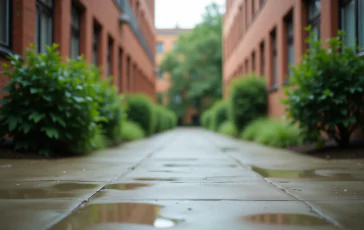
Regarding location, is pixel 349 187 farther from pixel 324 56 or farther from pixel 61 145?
pixel 61 145

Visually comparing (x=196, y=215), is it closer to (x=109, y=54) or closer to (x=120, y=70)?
(x=109, y=54)

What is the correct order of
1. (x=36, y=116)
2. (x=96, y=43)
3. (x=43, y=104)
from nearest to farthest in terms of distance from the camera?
(x=36, y=116) → (x=43, y=104) → (x=96, y=43)

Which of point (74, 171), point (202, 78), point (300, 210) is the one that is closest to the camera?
point (300, 210)

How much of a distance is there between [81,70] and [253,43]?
13.2m

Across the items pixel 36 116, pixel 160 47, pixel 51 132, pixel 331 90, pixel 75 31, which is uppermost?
pixel 160 47

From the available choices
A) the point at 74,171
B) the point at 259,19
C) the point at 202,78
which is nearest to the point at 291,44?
the point at 259,19

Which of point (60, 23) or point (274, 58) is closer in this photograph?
point (60, 23)

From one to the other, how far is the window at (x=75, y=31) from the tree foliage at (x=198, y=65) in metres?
34.9

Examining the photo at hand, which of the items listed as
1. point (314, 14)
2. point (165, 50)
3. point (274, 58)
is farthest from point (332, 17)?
point (165, 50)

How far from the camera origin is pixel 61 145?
6711 mm

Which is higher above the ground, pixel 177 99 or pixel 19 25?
pixel 177 99

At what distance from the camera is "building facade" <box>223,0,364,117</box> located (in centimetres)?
847

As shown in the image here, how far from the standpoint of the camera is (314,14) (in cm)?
1033

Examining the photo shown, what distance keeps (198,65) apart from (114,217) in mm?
45323
